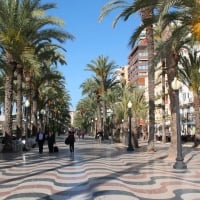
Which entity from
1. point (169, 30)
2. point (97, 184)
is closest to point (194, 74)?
point (169, 30)

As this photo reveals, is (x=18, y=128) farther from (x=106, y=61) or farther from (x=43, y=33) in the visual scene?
(x=106, y=61)

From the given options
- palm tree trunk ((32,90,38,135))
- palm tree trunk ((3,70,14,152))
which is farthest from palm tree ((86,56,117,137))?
palm tree trunk ((3,70,14,152))

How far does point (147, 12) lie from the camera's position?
101 feet

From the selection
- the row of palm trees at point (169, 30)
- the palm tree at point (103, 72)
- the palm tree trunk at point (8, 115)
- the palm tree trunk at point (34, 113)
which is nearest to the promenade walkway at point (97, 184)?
the row of palm trees at point (169, 30)

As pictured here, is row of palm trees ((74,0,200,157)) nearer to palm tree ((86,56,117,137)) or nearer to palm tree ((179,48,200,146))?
palm tree ((179,48,200,146))

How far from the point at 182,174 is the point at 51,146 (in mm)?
15111

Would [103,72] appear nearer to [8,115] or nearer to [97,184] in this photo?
[8,115]

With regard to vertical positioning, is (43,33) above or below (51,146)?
above

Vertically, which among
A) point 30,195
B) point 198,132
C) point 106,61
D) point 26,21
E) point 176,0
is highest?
point 106,61

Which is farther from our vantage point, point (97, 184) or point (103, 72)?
point (103, 72)

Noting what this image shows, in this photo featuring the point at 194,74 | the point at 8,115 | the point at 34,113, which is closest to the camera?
the point at 8,115

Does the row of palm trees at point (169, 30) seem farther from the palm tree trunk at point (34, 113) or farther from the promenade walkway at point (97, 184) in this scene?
the palm tree trunk at point (34, 113)

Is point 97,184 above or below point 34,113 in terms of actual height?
below

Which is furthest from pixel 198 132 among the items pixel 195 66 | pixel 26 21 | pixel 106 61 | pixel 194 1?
pixel 106 61
